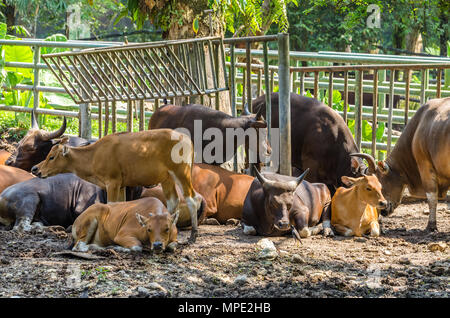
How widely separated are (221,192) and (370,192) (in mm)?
1632

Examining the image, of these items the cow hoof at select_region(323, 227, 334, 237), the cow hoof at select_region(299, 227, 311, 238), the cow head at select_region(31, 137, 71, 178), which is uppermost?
the cow head at select_region(31, 137, 71, 178)

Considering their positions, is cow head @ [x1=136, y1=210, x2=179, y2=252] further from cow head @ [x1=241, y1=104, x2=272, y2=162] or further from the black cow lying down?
cow head @ [x1=241, y1=104, x2=272, y2=162]

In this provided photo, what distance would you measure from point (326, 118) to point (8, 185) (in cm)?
363

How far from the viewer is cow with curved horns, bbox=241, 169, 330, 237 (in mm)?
7680

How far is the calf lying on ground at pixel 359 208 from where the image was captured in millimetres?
7938

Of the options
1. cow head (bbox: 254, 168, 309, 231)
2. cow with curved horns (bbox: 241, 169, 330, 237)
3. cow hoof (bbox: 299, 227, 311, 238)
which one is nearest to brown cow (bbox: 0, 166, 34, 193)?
cow with curved horns (bbox: 241, 169, 330, 237)

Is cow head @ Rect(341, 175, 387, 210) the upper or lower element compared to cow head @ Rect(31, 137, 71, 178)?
lower

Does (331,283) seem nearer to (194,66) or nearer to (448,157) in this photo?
(448,157)

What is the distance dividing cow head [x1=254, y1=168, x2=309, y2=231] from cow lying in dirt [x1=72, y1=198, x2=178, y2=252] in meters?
1.15

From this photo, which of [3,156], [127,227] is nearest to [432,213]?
[127,227]

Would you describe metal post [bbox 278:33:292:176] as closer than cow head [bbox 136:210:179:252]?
No
